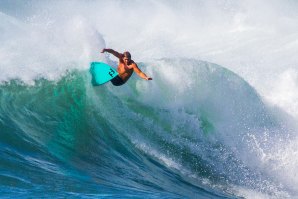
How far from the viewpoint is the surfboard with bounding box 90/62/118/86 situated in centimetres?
902

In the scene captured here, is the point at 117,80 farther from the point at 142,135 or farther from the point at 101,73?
the point at 142,135

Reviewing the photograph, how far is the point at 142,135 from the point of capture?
932cm

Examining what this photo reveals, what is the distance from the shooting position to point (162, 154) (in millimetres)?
8820

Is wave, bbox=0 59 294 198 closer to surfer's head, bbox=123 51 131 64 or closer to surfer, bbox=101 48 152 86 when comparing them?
surfer, bbox=101 48 152 86

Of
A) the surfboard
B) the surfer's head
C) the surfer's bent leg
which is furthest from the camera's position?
the surfboard

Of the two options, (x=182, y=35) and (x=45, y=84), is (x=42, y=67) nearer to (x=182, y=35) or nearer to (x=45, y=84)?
(x=45, y=84)

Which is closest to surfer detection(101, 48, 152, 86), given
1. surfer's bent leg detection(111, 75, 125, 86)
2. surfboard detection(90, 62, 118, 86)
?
surfer's bent leg detection(111, 75, 125, 86)

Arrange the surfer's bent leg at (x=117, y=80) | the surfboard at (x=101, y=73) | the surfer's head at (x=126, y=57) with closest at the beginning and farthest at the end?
the surfer's head at (x=126, y=57) < the surfer's bent leg at (x=117, y=80) < the surfboard at (x=101, y=73)

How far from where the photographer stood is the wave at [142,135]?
665cm

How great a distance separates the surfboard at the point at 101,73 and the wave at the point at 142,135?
31cm

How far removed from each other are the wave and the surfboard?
0.31m

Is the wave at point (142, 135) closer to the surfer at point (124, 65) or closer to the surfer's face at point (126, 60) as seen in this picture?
the surfer at point (124, 65)

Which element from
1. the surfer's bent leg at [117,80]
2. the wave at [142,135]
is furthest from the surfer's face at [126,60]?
the wave at [142,135]

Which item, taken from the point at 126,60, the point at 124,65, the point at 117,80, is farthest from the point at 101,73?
the point at 126,60
